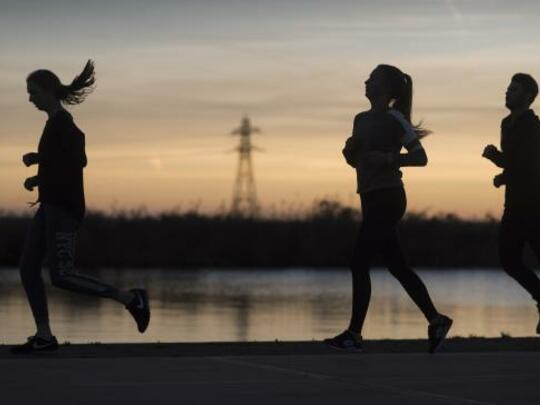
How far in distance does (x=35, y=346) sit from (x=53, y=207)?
3.18 ft

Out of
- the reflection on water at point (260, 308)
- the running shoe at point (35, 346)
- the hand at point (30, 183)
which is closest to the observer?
the running shoe at point (35, 346)

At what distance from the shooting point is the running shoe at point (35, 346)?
400 inches

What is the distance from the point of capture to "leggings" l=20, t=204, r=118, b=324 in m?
10.3

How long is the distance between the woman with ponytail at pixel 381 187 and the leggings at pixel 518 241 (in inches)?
34.0

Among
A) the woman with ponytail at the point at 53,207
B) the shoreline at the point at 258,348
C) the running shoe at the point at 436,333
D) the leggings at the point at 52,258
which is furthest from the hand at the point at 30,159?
the running shoe at the point at 436,333

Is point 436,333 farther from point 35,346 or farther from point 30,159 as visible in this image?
point 30,159

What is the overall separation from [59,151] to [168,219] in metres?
41.0

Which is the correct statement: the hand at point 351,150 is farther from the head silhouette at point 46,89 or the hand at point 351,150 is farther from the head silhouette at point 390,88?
the head silhouette at point 46,89

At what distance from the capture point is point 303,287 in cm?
4234

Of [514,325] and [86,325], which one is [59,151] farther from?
[514,325]

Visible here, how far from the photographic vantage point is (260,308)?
33406mm

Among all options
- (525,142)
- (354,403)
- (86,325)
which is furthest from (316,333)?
(354,403)

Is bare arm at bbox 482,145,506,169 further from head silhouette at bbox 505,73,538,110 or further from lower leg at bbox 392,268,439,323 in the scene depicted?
lower leg at bbox 392,268,439,323

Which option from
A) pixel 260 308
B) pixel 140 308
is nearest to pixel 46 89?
pixel 140 308
